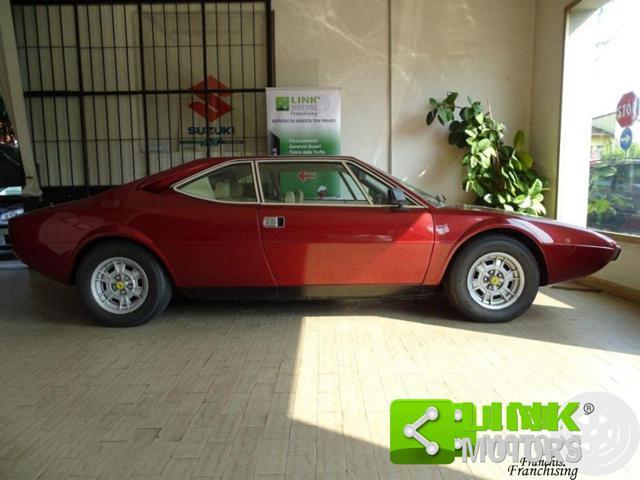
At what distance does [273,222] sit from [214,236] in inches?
18.8

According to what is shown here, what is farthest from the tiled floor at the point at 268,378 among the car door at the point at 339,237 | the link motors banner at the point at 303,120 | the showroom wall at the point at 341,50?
the showroom wall at the point at 341,50

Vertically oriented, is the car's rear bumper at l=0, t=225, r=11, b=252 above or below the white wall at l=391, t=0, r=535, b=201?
below

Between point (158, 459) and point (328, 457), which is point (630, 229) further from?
point (158, 459)

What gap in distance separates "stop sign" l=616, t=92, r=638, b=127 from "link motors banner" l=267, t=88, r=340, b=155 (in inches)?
124

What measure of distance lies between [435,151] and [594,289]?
9.12ft

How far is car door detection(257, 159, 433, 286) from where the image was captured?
366cm

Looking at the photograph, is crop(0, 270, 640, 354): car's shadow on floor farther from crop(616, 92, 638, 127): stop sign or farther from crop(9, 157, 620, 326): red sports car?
crop(616, 92, 638, 127): stop sign

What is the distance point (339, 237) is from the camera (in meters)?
3.66

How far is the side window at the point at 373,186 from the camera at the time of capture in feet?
12.4

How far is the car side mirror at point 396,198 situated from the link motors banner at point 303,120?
2443 millimetres

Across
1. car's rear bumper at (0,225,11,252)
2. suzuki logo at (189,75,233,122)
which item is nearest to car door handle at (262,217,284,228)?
suzuki logo at (189,75,233,122)

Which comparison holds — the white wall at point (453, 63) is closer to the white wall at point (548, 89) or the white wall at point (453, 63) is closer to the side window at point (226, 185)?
the white wall at point (548, 89)

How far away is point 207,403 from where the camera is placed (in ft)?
8.04

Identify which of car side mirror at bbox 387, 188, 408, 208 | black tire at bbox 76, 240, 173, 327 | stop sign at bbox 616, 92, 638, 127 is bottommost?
black tire at bbox 76, 240, 173, 327
